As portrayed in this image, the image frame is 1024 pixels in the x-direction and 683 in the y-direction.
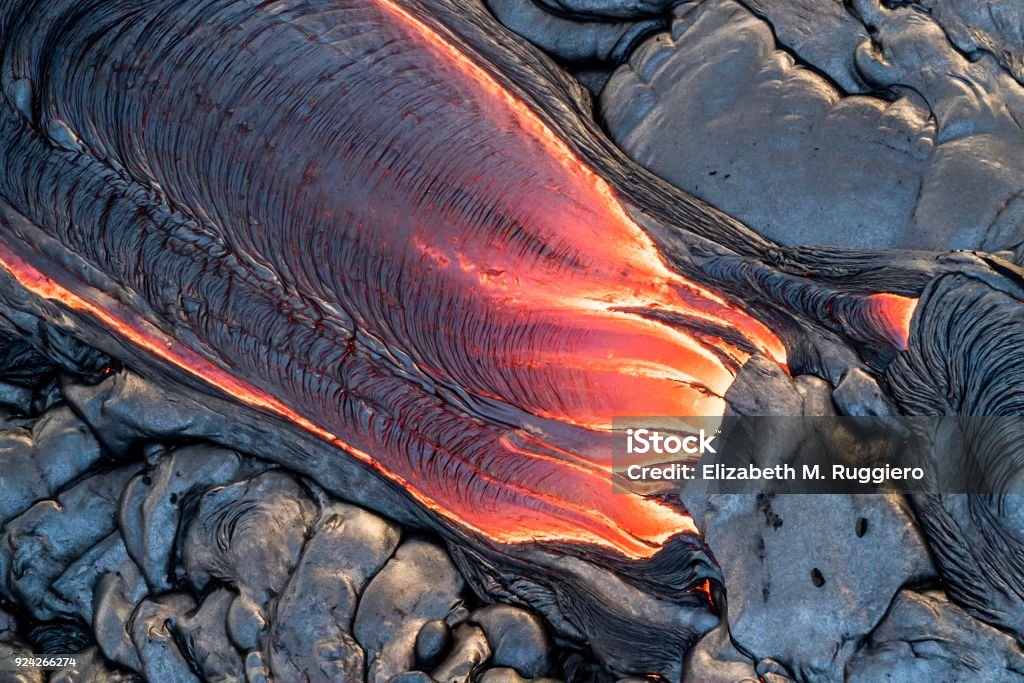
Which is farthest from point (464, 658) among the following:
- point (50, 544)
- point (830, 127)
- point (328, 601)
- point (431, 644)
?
point (830, 127)

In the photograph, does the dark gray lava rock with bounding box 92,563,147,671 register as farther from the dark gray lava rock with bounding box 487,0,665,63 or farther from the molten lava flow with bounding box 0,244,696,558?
the dark gray lava rock with bounding box 487,0,665,63

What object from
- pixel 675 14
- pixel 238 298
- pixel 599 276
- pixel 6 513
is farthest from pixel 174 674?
pixel 675 14

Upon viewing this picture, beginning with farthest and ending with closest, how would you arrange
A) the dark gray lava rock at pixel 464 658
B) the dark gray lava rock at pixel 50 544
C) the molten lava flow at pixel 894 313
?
the dark gray lava rock at pixel 50 544, the dark gray lava rock at pixel 464 658, the molten lava flow at pixel 894 313

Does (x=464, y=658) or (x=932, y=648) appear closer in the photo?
(x=932, y=648)

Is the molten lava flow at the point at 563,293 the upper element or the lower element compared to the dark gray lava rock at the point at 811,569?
upper

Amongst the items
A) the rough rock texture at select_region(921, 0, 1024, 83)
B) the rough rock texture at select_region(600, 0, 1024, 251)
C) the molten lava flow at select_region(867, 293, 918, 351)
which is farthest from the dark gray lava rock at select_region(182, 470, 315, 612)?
the rough rock texture at select_region(921, 0, 1024, 83)

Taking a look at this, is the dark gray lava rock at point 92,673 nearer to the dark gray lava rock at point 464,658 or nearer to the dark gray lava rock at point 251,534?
the dark gray lava rock at point 251,534

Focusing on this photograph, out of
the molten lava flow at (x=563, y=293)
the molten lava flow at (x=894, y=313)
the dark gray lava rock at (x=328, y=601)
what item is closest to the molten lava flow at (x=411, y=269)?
the molten lava flow at (x=563, y=293)

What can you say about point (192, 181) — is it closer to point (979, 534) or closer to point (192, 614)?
point (192, 614)

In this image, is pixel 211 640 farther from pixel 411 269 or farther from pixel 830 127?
pixel 830 127
